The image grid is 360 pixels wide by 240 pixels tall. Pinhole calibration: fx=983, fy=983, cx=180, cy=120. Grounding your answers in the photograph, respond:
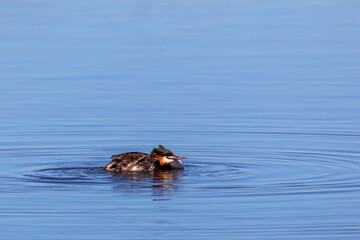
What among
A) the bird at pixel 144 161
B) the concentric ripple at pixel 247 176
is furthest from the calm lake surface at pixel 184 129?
the bird at pixel 144 161

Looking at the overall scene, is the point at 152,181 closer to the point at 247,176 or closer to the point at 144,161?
the point at 144,161

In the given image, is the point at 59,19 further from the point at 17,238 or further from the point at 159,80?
the point at 17,238

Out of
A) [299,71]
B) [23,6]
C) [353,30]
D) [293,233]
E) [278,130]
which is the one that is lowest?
[293,233]

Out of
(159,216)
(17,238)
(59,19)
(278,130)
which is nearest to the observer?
(17,238)

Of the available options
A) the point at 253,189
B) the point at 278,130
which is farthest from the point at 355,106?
the point at 253,189

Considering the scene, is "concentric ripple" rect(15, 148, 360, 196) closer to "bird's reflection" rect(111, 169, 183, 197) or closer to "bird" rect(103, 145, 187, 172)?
"bird's reflection" rect(111, 169, 183, 197)

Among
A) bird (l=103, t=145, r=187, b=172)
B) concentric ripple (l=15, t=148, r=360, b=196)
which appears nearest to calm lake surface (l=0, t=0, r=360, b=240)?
concentric ripple (l=15, t=148, r=360, b=196)

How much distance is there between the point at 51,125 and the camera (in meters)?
17.2

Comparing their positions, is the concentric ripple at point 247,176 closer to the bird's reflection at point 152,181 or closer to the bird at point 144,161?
the bird's reflection at point 152,181

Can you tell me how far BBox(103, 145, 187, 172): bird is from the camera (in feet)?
44.6

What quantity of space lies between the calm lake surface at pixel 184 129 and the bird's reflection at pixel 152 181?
0.10ft

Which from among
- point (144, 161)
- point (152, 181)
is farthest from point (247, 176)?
point (144, 161)

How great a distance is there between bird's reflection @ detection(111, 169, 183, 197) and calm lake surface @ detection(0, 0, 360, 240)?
31mm

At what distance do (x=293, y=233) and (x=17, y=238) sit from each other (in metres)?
2.84
